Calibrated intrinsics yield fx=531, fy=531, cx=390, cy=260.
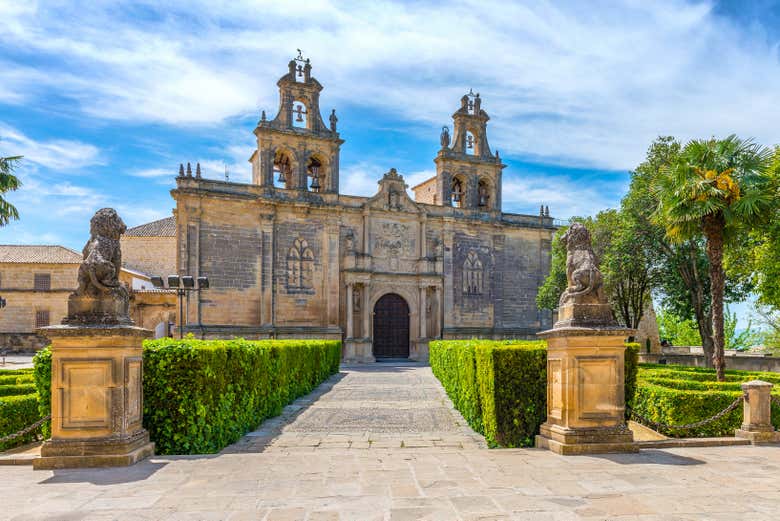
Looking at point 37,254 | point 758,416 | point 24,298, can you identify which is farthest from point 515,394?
point 37,254

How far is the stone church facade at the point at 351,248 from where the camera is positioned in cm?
2638

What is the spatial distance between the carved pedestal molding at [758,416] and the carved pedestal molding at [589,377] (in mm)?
2309

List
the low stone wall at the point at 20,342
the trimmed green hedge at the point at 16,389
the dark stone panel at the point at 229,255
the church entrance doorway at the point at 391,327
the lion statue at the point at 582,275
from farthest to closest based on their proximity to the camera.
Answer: the low stone wall at the point at 20,342, the church entrance doorway at the point at 391,327, the dark stone panel at the point at 229,255, the trimmed green hedge at the point at 16,389, the lion statue at the point at 582,275

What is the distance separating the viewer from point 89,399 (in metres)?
6.39

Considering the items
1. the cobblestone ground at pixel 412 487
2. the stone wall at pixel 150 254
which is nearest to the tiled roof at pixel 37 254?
the stone wall at pixel 150 254

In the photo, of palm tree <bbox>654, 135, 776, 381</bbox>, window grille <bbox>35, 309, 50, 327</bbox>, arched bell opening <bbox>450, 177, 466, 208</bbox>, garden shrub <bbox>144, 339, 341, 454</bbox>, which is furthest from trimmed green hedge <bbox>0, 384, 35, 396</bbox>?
window grille <bbox>35, 309, 50, 327</bbox>

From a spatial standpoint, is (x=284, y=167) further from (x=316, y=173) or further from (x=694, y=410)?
(x=694, y=410)

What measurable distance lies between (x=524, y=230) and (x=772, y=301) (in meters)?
17.0

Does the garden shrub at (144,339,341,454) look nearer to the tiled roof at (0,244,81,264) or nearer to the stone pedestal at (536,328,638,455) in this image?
the stone pedestal at (536,328,638,455)

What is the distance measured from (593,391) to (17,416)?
8.96 m

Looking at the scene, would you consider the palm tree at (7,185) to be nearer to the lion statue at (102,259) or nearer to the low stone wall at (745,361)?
the lion statue at (102,259)

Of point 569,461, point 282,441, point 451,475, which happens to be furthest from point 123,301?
point 569,461

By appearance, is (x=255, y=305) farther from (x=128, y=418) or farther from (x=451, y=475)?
(x=451, y=475)

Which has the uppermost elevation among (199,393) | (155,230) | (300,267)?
(155,230)
